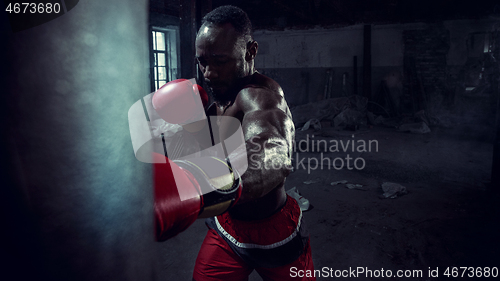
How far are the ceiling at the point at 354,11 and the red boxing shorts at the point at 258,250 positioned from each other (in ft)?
24.0

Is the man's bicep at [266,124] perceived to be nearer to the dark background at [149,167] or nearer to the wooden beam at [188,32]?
the dark background at [149,167]

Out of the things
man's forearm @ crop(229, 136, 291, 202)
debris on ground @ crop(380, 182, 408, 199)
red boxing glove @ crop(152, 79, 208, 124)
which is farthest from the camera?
debris on ground @ crop(380, 182, 408, 199)

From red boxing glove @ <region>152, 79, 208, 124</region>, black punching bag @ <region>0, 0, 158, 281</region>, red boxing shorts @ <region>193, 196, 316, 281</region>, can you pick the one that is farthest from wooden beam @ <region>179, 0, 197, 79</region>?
black punching bag @ <region>0, 0, 158, 281</region>

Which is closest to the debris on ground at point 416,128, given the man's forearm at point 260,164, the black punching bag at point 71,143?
the man's forearm at point 260,164

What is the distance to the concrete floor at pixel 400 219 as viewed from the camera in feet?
7.55

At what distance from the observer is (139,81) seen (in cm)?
42

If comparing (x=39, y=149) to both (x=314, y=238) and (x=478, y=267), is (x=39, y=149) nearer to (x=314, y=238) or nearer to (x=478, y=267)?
(x=314, y=238)

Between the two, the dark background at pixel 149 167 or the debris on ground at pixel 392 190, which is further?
the debris on ground at pixel 392 190

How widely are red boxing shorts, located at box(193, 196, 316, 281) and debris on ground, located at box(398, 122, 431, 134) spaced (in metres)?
6.40

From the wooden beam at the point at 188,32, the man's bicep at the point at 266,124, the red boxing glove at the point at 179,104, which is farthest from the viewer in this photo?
the wooden beam at the point at 188,32

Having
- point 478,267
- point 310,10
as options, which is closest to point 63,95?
point 478,267

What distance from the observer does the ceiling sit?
25.8ft

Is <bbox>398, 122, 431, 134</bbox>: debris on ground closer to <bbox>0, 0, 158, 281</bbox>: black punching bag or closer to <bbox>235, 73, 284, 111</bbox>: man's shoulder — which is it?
<bbox>235, 73, 284, 111</bbox>: man's shoulder

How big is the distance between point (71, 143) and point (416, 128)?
7646 mm
